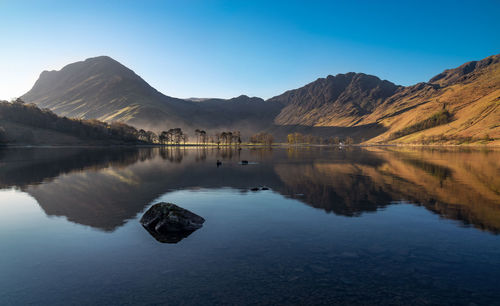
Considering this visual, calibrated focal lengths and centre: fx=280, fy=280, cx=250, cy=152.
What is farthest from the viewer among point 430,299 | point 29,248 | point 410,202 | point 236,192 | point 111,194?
point 236,192

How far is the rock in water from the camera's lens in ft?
69.4

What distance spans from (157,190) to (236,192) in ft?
36.4

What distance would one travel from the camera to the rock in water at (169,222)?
2114 centimetres

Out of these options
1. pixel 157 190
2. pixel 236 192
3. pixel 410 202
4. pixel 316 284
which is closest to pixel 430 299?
pixel 316 284

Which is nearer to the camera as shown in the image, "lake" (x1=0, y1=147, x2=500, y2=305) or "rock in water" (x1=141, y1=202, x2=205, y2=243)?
"lake" (x1=0, y1=147, x2=500, y2=305)

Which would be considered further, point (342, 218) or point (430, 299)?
point (342, 218)

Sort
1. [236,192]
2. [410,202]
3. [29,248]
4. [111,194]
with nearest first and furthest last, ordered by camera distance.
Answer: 1. [29,248]
2. [410,202]
3. [111,194]
4. [236,192]

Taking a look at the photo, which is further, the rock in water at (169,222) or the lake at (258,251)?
the rock in water at (169,222)

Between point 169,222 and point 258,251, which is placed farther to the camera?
point 169,222

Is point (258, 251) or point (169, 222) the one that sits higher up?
point (169, 222)

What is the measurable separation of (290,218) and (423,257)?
438 inches

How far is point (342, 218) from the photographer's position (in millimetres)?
25531

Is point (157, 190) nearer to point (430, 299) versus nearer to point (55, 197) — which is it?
point (55, 197)

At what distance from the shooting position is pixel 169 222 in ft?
71.2
